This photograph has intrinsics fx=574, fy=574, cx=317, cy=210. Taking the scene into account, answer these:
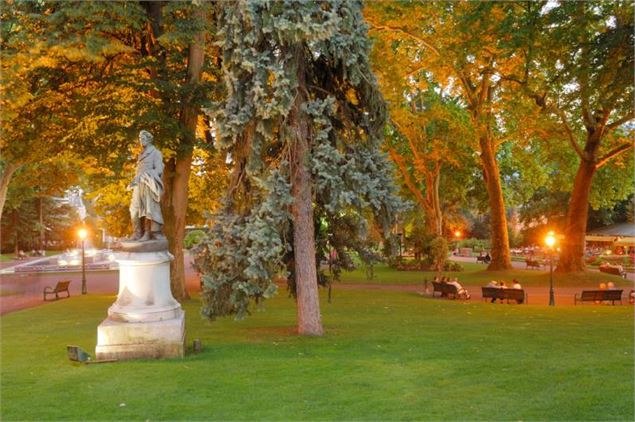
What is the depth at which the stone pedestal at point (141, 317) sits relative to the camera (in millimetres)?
9898

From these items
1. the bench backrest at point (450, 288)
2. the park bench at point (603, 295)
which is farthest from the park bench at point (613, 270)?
the bench backrest at point (450, 288)

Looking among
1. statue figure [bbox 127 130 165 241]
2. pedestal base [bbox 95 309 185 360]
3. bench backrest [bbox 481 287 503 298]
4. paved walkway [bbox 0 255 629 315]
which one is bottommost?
paved walkway [bbox 0 255 629 315]

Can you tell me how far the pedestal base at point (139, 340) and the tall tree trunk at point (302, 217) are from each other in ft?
10.4

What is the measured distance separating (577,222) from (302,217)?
70.7 feet

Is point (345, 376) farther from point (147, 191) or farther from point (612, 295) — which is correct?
point (612, 295)

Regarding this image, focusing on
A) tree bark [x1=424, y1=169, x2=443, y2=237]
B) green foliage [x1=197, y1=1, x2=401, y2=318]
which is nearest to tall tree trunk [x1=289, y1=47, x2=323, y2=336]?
green foliage [x1=197, y1=1, x2=401, y2=318]

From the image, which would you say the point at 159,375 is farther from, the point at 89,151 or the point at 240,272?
the point at 89,151

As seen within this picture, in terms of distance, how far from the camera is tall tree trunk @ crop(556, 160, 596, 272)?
94.7 ft

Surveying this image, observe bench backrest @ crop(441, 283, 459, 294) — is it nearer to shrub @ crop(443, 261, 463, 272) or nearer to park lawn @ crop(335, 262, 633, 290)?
park lawn @ crop(335, 262, 633, 290)

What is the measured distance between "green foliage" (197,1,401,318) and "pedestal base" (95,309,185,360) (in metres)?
1.71

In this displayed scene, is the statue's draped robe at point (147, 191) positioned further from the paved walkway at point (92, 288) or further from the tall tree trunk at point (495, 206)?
the tall tree trunk at point (495, 206)

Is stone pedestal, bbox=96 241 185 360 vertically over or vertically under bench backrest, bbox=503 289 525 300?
over

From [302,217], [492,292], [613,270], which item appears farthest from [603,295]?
[302,217]

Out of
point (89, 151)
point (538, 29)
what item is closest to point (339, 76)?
point (538, 29)
